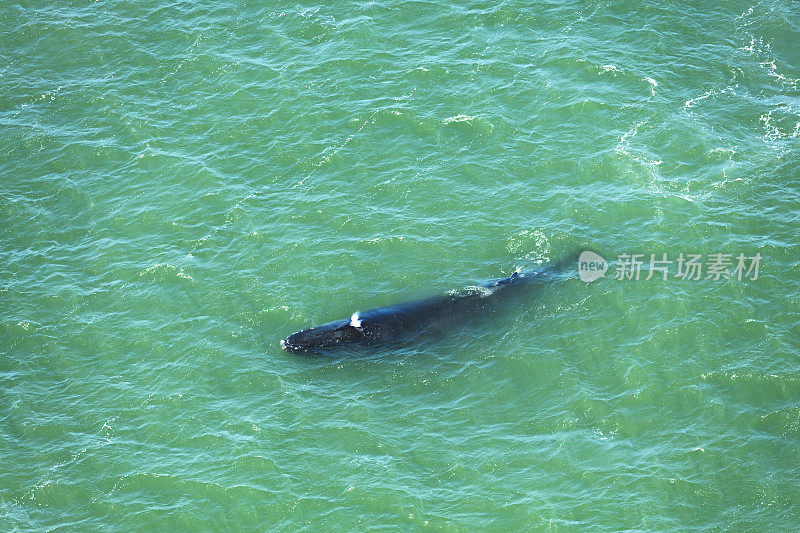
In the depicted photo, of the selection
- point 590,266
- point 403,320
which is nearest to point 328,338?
point 403,320

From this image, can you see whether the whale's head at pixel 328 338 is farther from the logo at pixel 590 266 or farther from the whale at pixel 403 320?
the logo at pixel 590 266

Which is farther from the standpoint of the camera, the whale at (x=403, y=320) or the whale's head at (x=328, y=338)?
the whale at (x=403, y=320)

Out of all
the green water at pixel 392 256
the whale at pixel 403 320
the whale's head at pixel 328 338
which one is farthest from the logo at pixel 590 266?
the whale's head at pixel 328 338

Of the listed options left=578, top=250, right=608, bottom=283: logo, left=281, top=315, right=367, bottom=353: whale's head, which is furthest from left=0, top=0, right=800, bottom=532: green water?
left=281, top=315, right=367, bottom=353: whale's head

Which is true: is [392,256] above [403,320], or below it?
above

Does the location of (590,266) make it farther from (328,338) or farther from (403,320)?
(328,338)

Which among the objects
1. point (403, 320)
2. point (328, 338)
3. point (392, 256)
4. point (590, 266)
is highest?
point (392, 256)
